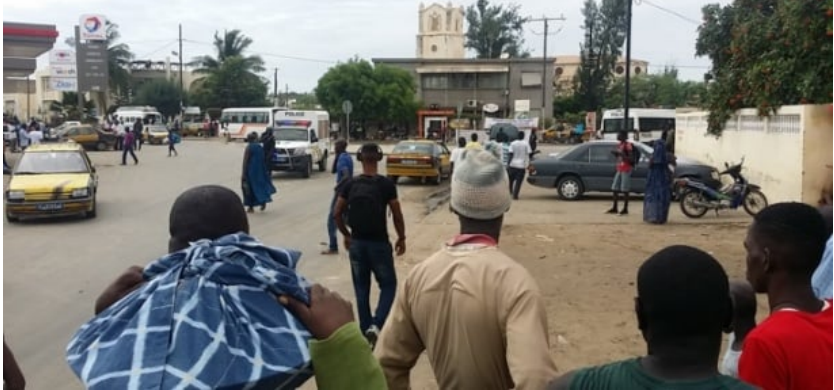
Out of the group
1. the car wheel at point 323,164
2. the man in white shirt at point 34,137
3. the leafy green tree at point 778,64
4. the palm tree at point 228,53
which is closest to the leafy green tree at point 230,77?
the palm tree at point 228,53

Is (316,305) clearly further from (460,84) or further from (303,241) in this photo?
(460,84)

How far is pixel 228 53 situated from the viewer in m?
77.2

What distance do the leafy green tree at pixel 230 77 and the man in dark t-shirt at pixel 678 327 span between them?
7314cm

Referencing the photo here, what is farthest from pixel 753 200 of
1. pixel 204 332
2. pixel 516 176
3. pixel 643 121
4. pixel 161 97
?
pixel 161 97

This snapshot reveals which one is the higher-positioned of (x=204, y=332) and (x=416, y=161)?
(x=204, y=332)

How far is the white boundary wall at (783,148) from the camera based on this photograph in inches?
613

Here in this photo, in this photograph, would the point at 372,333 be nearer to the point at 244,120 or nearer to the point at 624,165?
the point at 624,165

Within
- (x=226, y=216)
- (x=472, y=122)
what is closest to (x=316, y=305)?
(x=226, y=216)

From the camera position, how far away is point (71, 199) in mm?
15953

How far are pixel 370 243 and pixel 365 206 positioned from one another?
0.30 m

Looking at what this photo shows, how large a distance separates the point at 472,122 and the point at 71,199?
47.8 m

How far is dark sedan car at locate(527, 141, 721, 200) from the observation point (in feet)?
65.6

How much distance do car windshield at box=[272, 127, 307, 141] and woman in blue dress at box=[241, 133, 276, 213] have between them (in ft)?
36.7

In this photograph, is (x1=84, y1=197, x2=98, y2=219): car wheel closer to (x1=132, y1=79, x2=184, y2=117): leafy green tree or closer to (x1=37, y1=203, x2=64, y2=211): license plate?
(x1=37, y1=203, x2=64, y2=211): license plate
